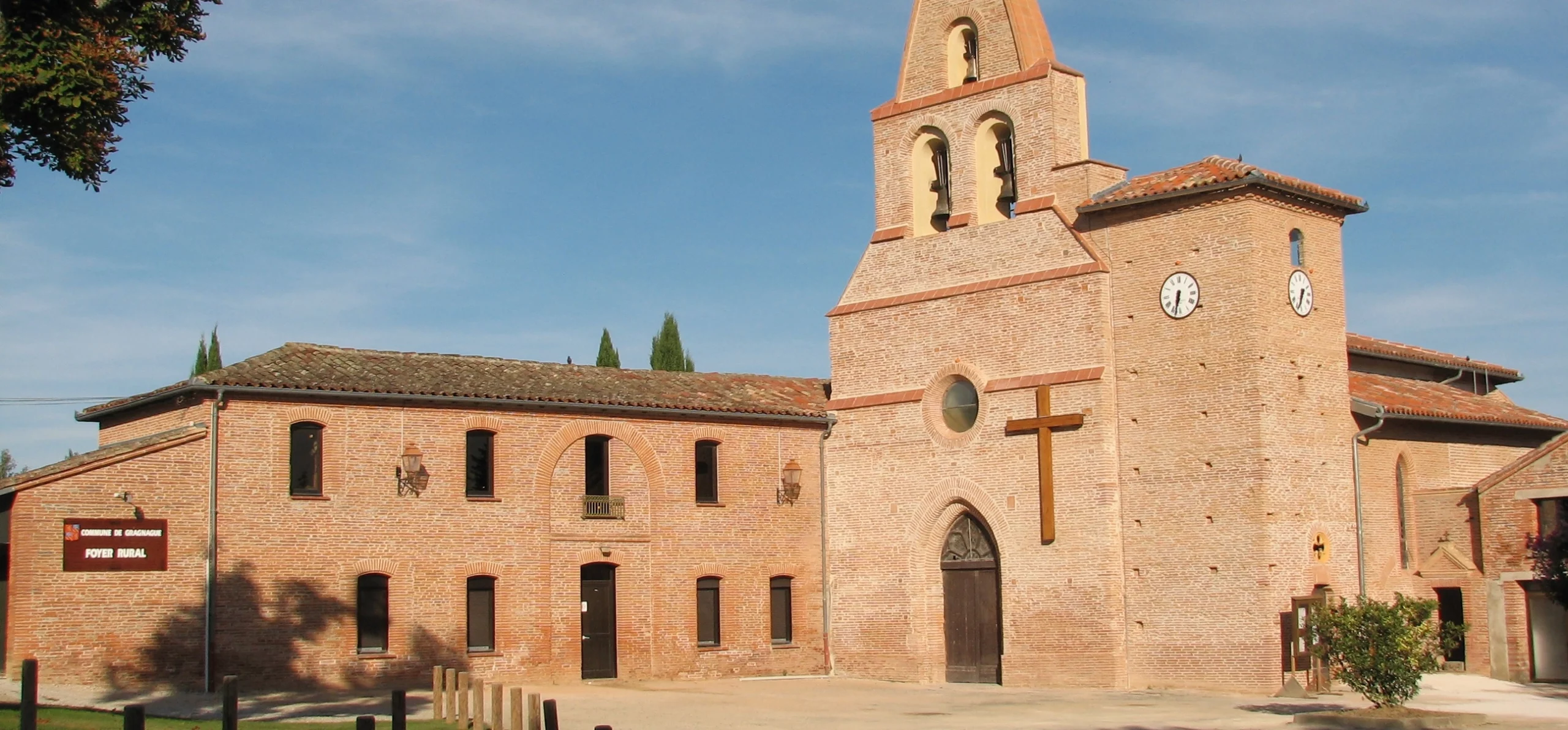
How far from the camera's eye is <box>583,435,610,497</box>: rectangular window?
98.1ft

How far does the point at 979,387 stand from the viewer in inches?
1150

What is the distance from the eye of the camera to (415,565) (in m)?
27.5

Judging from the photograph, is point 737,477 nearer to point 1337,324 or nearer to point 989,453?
point 989,453

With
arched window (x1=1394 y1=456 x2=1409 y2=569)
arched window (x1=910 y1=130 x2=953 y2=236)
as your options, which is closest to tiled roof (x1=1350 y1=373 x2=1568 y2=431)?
arched window (x1=1394 y1=456 x2=1409 y2=569)

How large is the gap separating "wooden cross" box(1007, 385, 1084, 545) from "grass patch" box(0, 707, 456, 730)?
38.9ft

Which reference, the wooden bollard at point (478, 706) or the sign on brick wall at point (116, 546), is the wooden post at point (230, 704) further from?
the sign on brick wall at point (116, 546)

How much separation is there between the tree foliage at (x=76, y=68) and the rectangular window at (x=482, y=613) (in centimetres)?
1189

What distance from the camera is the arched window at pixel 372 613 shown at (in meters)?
26.9

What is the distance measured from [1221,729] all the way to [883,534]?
11.2 metres

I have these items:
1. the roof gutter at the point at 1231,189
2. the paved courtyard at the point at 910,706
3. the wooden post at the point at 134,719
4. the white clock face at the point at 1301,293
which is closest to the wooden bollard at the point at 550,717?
the wooden post at the point at 134,719

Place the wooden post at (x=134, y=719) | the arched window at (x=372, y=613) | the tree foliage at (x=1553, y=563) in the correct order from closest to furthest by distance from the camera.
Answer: the wooden post at (x=134, y=719) < the tree foliage at (x=1553, y=563) < the arched window at (x=372, y=613)

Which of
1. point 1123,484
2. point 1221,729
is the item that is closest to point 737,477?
point 1123,484

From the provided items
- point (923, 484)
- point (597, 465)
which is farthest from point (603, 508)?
point (923, 484)

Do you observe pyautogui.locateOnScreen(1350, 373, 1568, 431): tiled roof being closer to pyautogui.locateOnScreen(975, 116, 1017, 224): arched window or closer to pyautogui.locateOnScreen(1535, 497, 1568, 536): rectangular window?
pyautogui.locateOnScreen(1535, 497, 1568, 536): rectangular window
